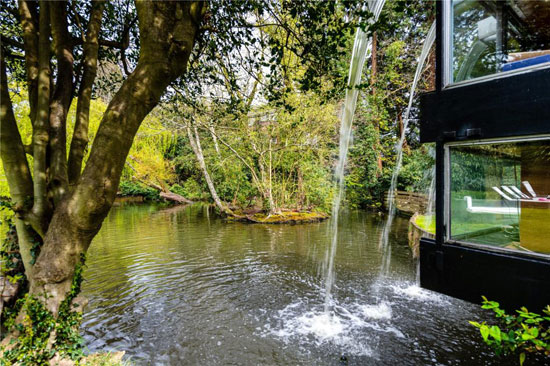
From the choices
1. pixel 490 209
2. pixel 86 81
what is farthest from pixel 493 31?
pixel 86 81

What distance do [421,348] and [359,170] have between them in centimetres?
1695

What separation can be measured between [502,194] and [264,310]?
4.33 metres

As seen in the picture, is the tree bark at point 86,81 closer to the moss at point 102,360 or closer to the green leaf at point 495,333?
the moss at point 102,360

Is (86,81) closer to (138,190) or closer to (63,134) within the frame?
(63,134)

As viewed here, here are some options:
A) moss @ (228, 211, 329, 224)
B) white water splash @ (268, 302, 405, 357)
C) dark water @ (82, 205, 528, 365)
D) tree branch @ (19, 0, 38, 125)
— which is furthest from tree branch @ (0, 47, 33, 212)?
moss @ (228, 211, 329, 224)

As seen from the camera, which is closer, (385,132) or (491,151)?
(491,151)

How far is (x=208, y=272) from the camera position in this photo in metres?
7.61

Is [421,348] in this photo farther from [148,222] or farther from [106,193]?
[148,222]

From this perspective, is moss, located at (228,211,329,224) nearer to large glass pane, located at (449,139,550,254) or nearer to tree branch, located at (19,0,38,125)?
large glass pane, located at (449,139,550,254)

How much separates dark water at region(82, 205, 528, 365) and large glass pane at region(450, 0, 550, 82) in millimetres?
3983

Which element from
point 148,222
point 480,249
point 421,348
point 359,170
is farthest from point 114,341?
point 359,170

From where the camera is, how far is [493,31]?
3.40 meters

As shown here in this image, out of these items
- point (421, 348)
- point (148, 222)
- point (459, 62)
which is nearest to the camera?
point (459, 62)

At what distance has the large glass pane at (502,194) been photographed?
3.00 meters
